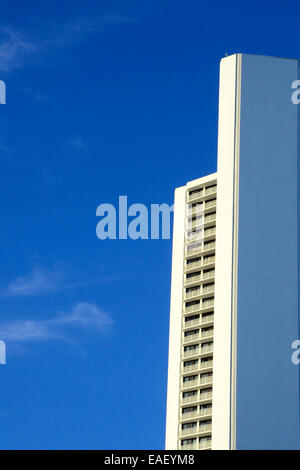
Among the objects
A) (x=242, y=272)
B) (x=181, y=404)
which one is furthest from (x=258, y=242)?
(x=181, y=404)

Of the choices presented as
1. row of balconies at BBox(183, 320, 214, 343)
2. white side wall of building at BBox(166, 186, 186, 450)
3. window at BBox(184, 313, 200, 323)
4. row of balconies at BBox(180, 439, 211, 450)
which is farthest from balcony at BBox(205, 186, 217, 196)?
row of balconies at BBox(180, 439, 211, 450)

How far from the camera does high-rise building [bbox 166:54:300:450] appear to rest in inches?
3314

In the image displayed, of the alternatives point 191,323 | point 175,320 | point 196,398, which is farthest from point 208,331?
point 196,398

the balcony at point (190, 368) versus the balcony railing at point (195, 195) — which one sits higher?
the balcony railing at point (195, 195)

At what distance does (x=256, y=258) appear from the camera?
90000 millimetres

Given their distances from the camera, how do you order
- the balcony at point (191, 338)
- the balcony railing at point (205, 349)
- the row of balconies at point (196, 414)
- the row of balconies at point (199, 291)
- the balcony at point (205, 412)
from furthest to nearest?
the row of balconies at point (199, 291)
the balcony at point (191, 338)
the balcony railing at point (205, 349)
the row of balconies at point (196, 414)
the balcony at point (205, 412)

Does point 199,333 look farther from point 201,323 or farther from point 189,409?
point 189,409

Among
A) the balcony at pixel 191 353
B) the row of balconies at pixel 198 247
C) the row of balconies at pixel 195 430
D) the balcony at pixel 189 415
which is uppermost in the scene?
the row of balconies at pixel 198 247

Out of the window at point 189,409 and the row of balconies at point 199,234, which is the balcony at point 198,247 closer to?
the row of balconies at point 199,234

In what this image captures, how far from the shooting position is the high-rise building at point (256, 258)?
8419 cm

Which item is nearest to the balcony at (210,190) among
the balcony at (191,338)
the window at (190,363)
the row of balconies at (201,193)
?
the row of balconies at (201,193)

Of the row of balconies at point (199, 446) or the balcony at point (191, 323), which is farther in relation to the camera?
the balcony at point (191, 323)

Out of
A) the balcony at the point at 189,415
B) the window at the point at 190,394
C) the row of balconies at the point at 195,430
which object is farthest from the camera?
the window at the point at 190,394
